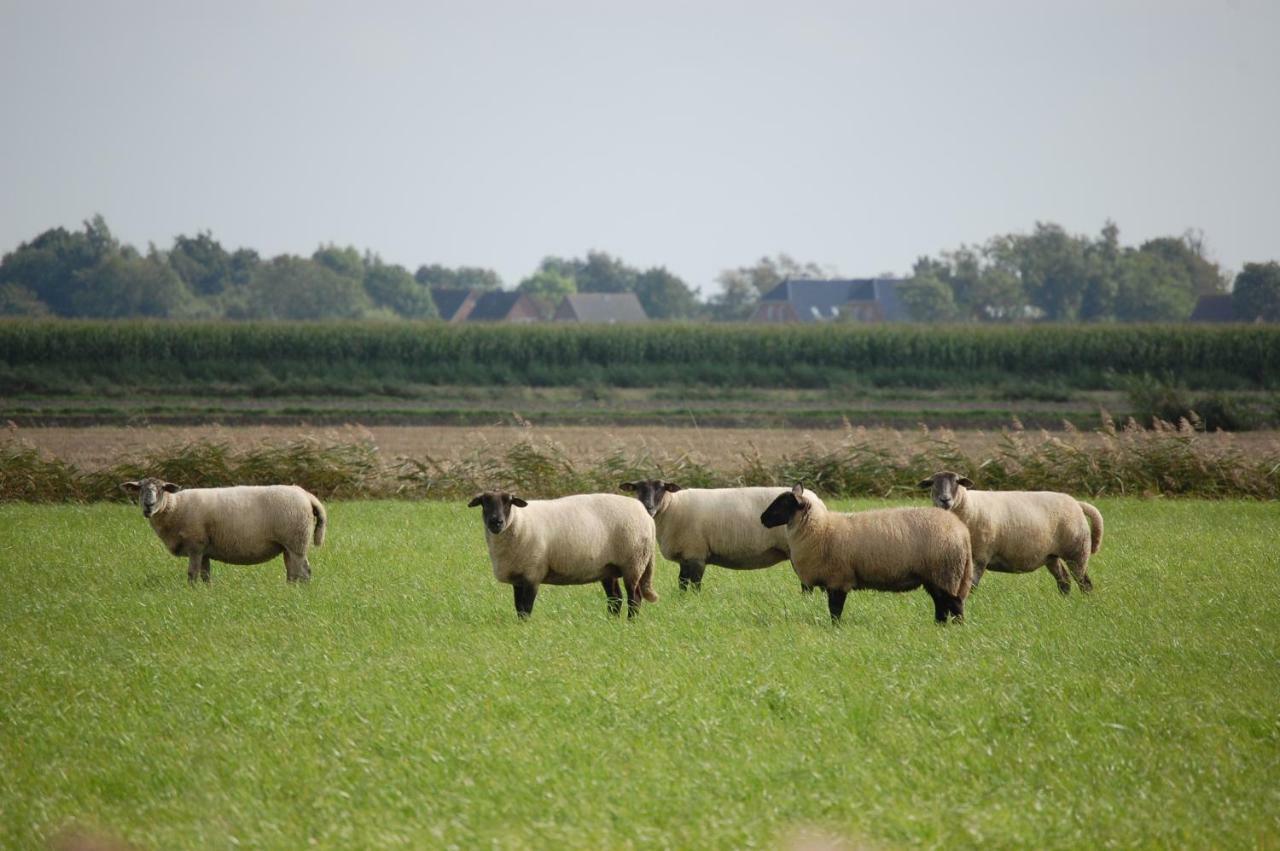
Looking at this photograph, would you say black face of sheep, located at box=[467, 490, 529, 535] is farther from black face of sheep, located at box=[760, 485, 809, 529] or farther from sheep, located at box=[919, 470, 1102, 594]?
sheep, located at box=[919, 470, 1102, 594]

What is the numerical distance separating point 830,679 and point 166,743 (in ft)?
18.1

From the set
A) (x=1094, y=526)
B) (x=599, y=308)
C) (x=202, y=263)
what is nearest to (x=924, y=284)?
(x=599, y=308)

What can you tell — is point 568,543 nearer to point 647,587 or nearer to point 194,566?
point 647,587

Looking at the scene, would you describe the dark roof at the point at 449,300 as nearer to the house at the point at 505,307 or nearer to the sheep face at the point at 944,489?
the house at the point at 505,307

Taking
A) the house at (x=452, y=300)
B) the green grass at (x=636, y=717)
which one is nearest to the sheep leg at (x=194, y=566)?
the green grass at (x=636, y=717)

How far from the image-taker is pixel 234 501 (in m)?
17.7

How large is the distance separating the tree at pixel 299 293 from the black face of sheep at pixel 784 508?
139 metres

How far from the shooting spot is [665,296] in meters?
177

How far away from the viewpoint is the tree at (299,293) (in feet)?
491

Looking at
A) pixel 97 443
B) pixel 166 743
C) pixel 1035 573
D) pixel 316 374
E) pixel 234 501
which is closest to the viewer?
pixel 166 743

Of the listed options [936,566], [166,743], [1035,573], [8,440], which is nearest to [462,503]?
[8,440]

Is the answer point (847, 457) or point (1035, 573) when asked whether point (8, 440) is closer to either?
point (847, 457)

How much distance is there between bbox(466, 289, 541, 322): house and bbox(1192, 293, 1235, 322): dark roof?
260ft

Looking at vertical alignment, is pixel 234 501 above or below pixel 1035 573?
above
